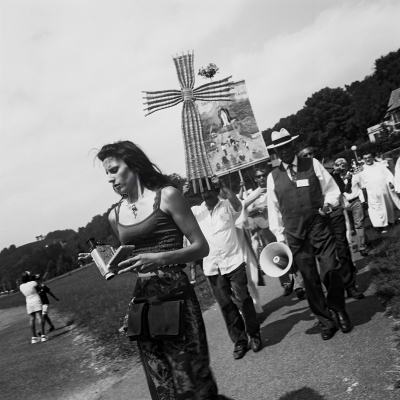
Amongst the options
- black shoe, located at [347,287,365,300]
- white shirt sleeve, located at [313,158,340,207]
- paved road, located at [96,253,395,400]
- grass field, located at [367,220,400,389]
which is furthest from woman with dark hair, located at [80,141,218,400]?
black shoe, located at [347,287,365,300]

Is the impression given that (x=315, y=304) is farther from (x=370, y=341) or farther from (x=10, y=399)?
(x=10, y=399)

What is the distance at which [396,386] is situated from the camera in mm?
3512

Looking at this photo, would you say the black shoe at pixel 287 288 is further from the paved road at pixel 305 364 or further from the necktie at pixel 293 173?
the necktie at pixel 293 173

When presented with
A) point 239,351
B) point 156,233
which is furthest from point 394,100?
point 156,233

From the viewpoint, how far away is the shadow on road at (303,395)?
3787 millimetres

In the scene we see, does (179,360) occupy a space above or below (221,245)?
below

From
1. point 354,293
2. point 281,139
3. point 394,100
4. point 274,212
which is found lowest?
point 354,293

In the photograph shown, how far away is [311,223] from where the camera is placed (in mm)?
5449

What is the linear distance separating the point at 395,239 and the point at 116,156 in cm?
859

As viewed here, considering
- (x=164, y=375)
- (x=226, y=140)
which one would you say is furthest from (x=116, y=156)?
(x=226, y=140)

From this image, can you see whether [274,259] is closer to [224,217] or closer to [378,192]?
[224,217]

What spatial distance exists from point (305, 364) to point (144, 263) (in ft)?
8.31

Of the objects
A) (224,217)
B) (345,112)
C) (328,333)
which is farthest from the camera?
(345,112)

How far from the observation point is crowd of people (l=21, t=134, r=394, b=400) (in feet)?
8.91
